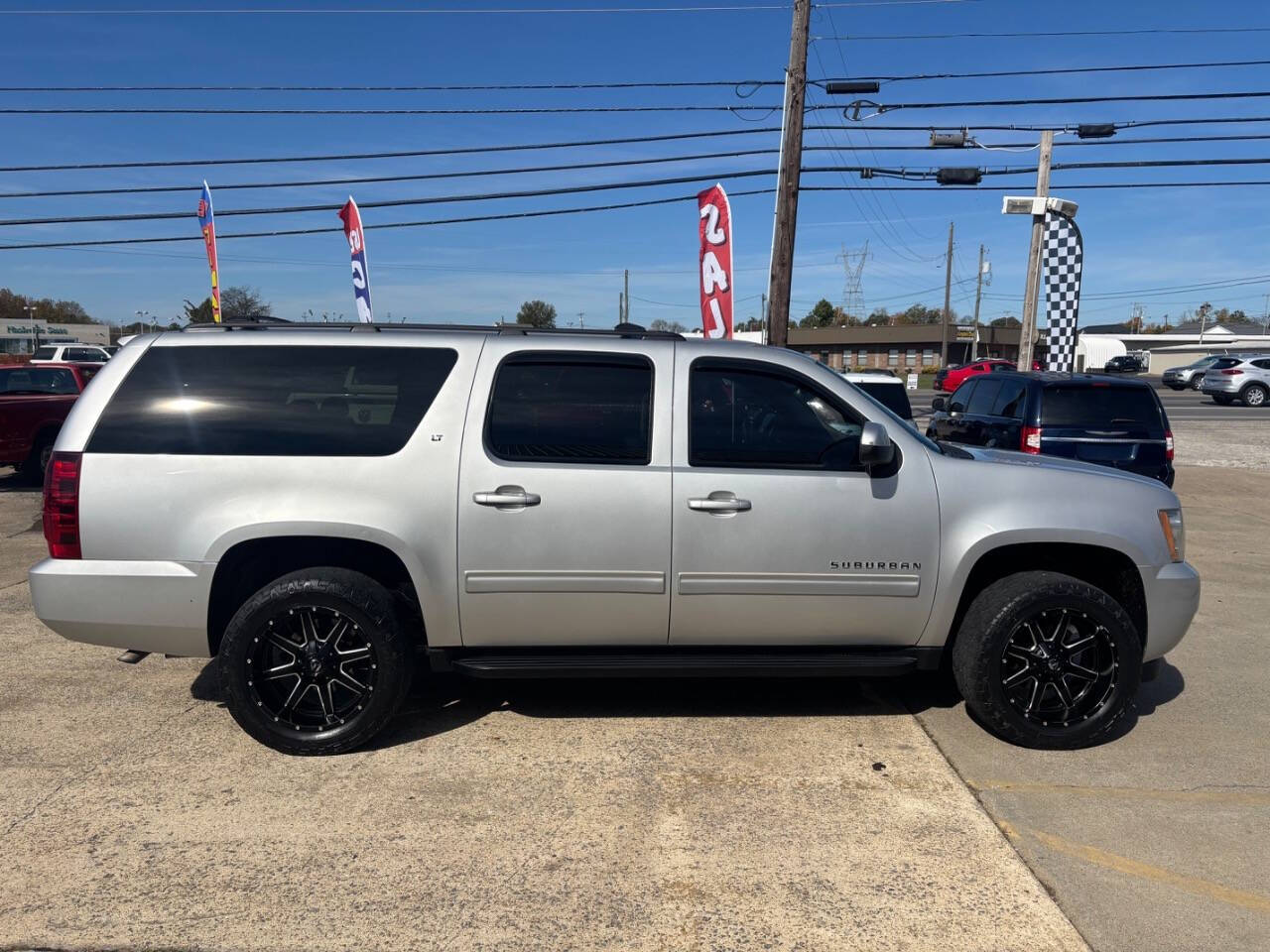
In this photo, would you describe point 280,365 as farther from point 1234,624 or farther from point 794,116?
point 794,116

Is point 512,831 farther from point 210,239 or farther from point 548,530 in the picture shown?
point 210,239

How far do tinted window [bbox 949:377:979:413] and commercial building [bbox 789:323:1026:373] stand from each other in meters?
66.2

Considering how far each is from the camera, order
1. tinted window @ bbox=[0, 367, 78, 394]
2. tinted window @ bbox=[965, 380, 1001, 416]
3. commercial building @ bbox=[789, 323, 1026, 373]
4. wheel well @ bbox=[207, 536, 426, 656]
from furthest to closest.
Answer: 1. commercial building @ bbox=[789, 323, 1026, 373]
2. tinted window @ bbox=[0, 367, 78, 394]
3. tinted window @ bbox=[965, 380, 1001, 416]
4. wheel well @ bbox=[207, 536, 426, 656]

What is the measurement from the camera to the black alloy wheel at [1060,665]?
14.1ft

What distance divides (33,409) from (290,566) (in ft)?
32.9

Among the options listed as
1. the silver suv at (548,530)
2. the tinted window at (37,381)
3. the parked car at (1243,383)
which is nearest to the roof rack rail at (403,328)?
the silver suv at (548,530)

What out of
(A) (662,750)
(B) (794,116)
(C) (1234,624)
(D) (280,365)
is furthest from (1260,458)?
(D) (280,365)

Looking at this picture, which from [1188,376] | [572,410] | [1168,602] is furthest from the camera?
[1188,376]

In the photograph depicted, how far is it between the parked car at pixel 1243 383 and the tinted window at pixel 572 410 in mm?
36100

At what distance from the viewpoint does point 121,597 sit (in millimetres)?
4023

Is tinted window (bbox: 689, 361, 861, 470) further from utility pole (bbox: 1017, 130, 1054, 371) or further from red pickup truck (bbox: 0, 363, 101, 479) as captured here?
utility pole (bbox: 1017, 130, 1054, 371)

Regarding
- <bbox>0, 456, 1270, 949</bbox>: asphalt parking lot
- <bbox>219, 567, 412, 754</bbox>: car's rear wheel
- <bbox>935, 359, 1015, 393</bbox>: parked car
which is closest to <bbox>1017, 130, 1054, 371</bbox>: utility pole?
<bbox>0, 456, 1270, 949</bbox>: asphalt parking lot

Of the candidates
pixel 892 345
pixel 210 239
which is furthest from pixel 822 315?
pixel 210 239

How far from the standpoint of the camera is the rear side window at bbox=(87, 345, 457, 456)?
4062 millimetres
